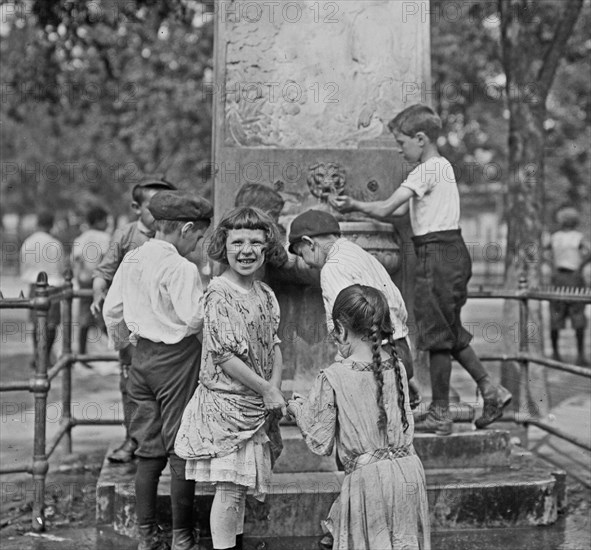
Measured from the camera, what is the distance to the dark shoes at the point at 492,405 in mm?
5496

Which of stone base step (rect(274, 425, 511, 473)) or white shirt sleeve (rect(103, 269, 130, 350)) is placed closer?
white shirt sleeve (rect(103, 269, 130, 350))

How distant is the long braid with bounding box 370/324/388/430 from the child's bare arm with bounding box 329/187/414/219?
1686 millimetres

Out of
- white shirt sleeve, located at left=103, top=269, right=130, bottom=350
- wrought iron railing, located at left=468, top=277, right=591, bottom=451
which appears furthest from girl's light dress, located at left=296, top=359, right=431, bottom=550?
wrought iron railing, located at left=468, top=277, right=591, bottom=451

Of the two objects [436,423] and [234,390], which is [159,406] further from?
[436,423]

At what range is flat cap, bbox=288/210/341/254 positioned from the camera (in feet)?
14.8

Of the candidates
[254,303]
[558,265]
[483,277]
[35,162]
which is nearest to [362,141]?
[254,303]

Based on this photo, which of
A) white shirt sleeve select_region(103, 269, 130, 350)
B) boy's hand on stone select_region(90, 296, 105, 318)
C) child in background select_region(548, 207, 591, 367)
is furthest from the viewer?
child in background select_region(548, 207, 591, 367)

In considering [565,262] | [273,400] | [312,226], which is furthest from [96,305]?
[565,262]

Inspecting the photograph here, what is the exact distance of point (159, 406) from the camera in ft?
14.9

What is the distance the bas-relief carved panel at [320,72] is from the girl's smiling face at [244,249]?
171 centimetres

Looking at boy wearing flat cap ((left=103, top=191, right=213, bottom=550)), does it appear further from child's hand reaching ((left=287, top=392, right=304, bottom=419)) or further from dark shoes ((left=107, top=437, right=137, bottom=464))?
dark shoes ((left=107, top=437, right=137, bottom=464))

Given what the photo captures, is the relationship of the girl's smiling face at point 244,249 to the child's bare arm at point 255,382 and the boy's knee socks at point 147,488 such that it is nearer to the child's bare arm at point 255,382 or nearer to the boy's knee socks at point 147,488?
the child's bare arm at point 255,382

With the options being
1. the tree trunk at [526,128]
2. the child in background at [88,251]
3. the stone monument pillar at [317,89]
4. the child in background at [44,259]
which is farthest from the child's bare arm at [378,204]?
the child in background at [88,251]

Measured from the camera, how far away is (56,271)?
10.2m
